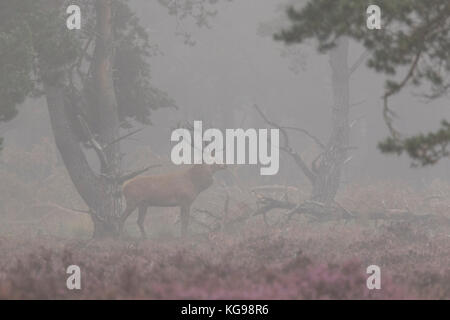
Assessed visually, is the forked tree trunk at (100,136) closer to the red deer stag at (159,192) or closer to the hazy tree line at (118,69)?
the hazy tree line at (118,69)

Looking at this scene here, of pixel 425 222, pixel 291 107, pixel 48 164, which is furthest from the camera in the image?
pixel 291 107

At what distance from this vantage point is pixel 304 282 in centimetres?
743

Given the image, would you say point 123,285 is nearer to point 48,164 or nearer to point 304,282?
point 304,282

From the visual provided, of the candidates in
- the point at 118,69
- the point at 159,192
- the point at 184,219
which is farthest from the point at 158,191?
the point at 118,69

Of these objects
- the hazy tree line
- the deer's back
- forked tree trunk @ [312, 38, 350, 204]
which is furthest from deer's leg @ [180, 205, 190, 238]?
forked tree trunk @ [312, 38, 350, 204]

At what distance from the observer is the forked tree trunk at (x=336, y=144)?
891 inches

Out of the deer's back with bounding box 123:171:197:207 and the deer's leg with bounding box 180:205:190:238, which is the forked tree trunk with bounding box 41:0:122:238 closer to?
the deer's back with bounding box 123:171:197:207

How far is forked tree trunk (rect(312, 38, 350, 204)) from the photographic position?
2264cm

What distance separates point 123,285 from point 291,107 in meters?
35.4

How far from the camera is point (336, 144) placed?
23.2 meters

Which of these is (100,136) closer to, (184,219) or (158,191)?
(158,191)
